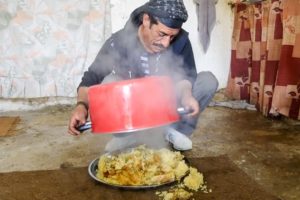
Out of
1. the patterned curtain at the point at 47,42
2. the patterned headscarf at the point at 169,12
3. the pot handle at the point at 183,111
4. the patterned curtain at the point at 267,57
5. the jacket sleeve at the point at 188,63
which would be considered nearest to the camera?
the pot handle at the point at 183,111

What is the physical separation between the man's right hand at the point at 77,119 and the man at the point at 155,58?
0.16 feet

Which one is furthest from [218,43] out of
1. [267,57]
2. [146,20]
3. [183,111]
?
[183,111]

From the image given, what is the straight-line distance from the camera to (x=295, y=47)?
2570 millimetres

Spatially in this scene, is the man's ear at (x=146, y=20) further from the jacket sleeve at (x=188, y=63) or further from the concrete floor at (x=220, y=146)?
the concrete floor at (x=220, y=146)

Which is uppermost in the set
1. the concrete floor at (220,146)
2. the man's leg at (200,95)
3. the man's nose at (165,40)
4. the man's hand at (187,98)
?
the man's nose at (165,40)

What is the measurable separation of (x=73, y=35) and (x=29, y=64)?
1.62ft

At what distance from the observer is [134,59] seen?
192cm

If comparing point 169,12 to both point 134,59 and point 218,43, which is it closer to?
point 134,59

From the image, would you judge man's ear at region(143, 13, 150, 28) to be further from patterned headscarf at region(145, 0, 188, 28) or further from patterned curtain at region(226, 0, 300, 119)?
patterned curtain at region(226, 0, 300, 119)

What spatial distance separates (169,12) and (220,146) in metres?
1.03

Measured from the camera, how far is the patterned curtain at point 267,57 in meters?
2.63

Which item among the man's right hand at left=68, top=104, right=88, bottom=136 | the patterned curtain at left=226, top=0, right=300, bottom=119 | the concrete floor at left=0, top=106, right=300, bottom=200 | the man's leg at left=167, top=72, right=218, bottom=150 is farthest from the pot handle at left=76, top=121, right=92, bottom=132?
the patterned curtain at left=226, top=0, right=300, bottom=119

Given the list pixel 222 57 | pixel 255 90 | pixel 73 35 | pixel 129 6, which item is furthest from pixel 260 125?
pixel 73 35

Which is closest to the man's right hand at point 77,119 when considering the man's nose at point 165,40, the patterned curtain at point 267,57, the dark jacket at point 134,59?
the dark jacket at point 134,59
